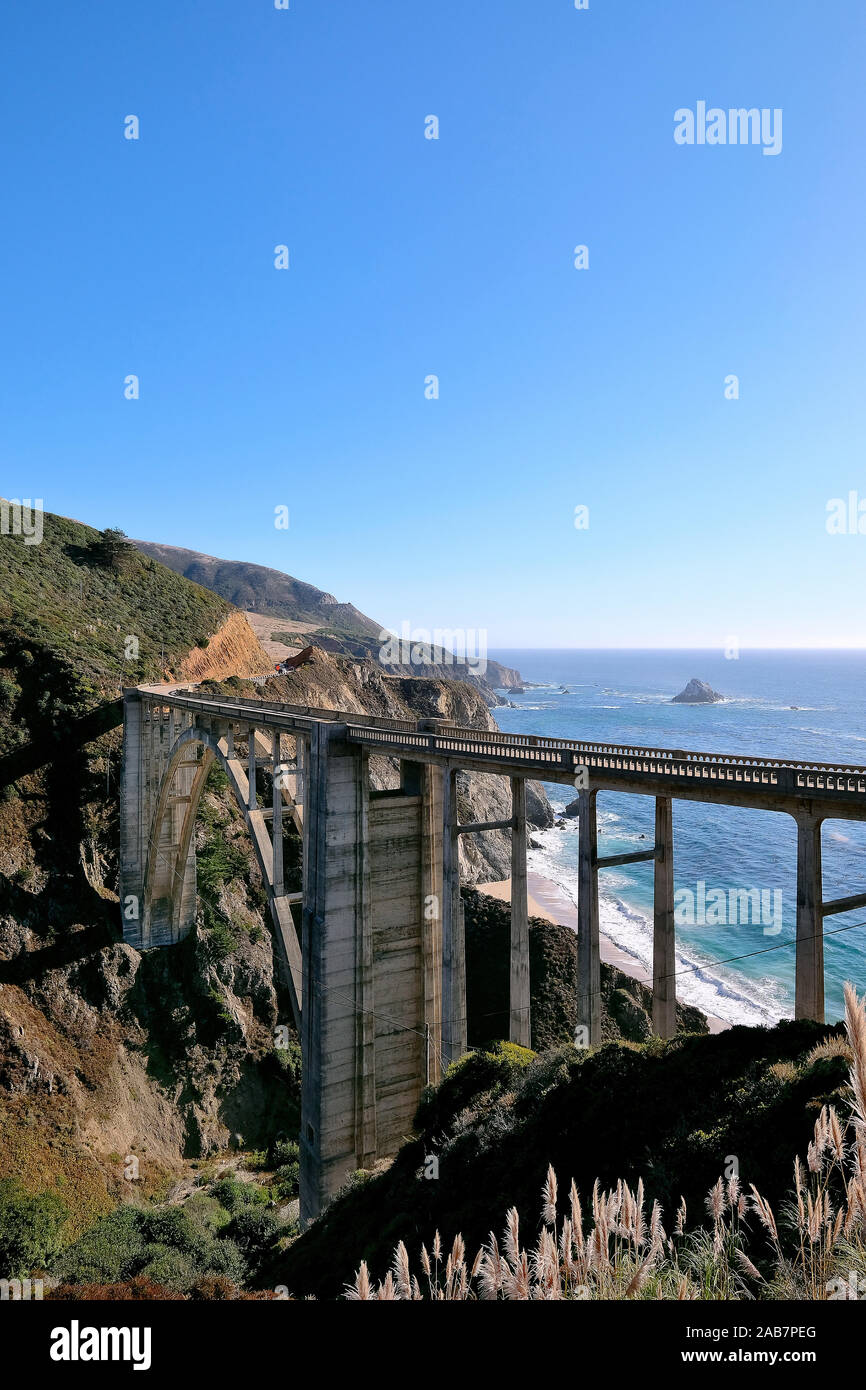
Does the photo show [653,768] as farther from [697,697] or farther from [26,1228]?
[697,697]

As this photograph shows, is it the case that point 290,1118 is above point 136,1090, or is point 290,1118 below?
below

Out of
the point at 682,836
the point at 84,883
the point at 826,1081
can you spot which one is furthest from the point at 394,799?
the point at 682,836

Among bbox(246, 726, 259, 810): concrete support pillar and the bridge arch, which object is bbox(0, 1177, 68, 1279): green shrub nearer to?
bbox(246, 726, 259, 810): concrete support pillar

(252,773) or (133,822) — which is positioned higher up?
(252,773)

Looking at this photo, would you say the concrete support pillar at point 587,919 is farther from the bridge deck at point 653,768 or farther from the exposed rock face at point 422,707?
the exposed rock face at point 422,707

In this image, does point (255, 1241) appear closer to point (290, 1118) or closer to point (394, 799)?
point (290, 1118)

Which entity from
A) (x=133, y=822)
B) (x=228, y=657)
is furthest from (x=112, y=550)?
(x=133, y=822)

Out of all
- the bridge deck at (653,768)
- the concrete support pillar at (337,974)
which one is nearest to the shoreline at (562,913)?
the concrete support pillar at (337,974)

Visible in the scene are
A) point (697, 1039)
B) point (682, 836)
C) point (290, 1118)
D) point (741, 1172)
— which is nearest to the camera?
point (741, 1172)
